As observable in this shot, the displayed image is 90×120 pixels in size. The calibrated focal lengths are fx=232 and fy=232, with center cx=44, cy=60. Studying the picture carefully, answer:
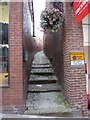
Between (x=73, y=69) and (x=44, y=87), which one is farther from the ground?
(x=73, y=69)

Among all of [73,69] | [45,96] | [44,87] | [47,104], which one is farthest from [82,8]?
[44,87]

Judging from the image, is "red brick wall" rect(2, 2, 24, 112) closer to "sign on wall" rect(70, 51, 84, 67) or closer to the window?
the window

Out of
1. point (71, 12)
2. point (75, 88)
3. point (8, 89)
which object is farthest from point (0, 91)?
point (71, 12)

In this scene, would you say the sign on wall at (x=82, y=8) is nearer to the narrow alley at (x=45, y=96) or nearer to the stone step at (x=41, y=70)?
the narrow alley at (x=45, y=96)

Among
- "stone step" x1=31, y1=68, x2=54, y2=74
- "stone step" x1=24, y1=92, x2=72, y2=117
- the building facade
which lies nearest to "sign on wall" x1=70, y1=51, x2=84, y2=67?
"stone step" x1=24, y1=92, x2=72, y2=117

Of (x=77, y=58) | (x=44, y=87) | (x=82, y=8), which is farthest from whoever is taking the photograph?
(x=44, y=87)

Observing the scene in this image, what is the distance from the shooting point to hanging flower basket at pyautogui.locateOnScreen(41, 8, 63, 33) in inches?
280

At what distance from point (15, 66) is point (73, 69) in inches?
68.6

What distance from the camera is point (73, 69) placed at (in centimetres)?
701

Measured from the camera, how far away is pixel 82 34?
7098 mm

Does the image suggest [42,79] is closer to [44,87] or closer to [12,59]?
[44,87]

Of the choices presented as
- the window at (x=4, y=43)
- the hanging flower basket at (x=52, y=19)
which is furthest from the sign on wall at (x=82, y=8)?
the window at (x=4, y=43)

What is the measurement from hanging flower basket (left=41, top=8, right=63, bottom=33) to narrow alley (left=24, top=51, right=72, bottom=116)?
2394 millimetres

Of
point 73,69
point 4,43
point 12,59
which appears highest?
point 4,43
